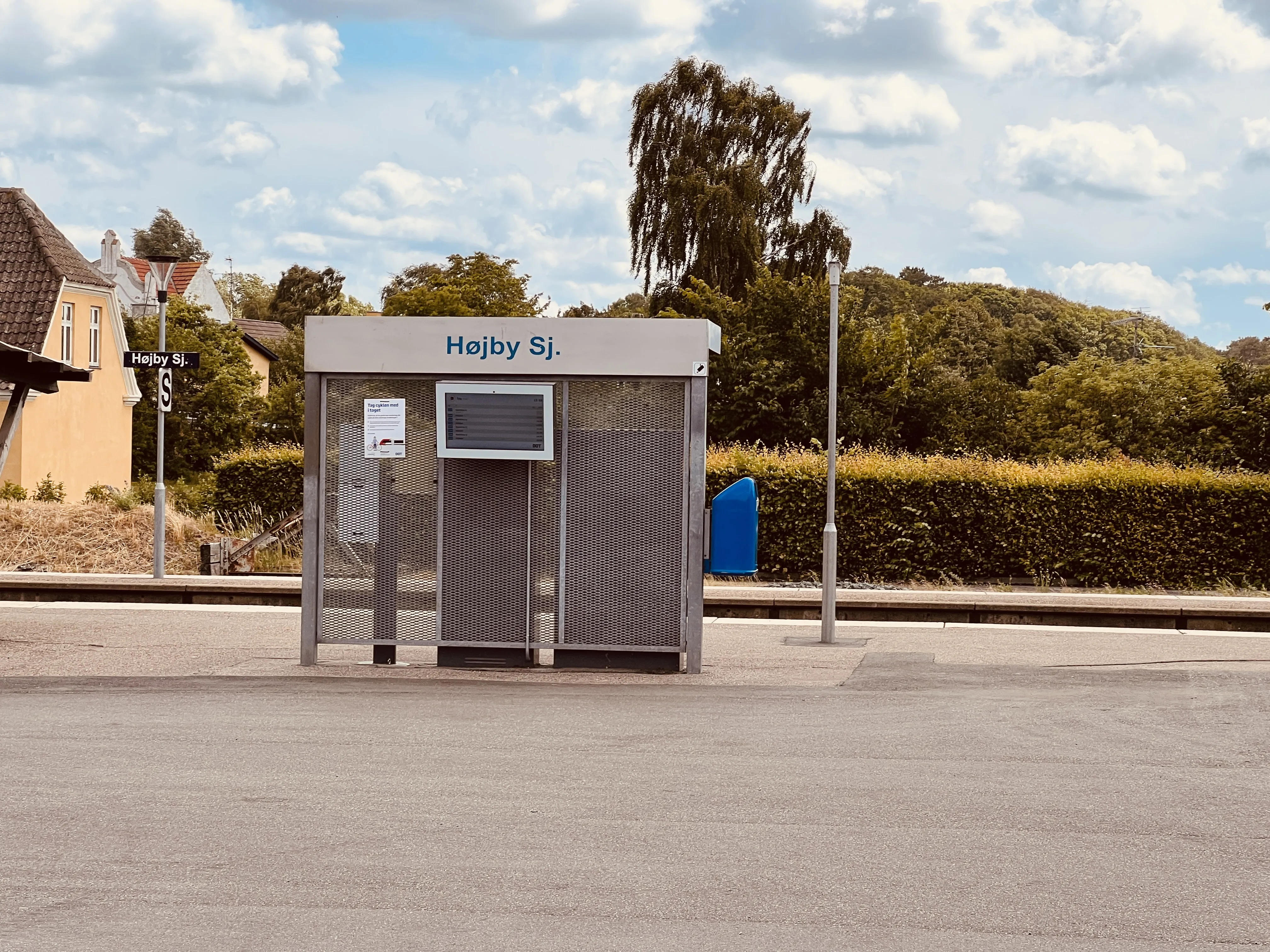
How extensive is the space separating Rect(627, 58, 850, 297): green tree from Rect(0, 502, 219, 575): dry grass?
30.3 m

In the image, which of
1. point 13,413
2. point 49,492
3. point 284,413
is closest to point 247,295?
point 284,413

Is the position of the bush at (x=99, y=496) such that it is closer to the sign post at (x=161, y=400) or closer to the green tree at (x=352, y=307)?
the sign post at (x=161, y=400)

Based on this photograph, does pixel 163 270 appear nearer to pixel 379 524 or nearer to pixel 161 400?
pixel 161 400

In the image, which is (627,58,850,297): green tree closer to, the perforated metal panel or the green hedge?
the green hedge

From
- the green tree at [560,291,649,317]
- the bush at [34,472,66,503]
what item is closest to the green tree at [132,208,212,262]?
the green tree at [560,291,649,317]

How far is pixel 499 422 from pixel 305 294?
284ft

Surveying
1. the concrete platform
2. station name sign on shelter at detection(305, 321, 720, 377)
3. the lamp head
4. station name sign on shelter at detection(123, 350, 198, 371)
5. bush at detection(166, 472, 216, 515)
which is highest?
the lamp head

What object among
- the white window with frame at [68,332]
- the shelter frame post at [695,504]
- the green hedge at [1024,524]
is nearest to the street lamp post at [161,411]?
the green hedge at [1024,524]

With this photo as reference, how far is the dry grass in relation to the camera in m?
22.6

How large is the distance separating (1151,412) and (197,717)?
32816 millimetres

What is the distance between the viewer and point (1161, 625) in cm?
1677

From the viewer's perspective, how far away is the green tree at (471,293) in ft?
143

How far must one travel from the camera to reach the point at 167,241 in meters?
109

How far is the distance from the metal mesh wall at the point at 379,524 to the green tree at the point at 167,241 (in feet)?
328
